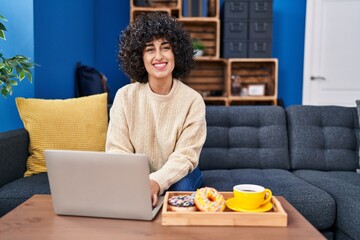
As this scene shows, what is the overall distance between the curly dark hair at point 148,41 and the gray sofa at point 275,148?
22.7 inches

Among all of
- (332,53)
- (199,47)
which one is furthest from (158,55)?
(332,53)

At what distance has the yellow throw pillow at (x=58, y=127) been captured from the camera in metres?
1.95

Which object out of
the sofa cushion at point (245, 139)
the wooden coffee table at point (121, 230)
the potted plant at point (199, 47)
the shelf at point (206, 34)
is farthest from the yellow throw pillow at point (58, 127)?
the shelf at point (206, 34)

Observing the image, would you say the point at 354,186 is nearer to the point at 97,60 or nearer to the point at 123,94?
the point at 123,94

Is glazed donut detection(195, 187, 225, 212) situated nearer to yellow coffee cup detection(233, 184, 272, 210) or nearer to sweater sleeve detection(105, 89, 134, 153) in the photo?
yellow coffee cup detection(233, 184, 272, 210)

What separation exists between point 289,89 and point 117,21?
1.93 metres

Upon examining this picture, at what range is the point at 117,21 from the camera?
13.2 ft

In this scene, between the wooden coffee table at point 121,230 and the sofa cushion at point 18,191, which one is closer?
the wooden coffee table at point 121,230

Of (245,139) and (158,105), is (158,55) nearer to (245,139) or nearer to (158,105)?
(158,105)

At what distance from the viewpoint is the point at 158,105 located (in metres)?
1.59

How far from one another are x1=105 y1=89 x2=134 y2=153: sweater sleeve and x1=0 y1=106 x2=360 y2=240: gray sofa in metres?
0.45

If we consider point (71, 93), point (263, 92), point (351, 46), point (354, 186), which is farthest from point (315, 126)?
point (351, 46)

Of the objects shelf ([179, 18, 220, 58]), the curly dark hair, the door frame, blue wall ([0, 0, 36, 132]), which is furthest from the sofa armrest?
the door frame

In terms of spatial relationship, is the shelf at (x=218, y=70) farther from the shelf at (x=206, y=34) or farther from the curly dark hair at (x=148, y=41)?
the curly dark hair at (x=148, y=41)
